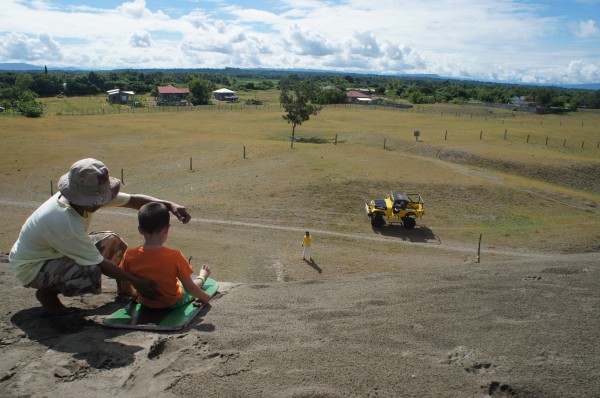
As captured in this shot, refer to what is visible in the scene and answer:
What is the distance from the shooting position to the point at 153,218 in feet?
15.1

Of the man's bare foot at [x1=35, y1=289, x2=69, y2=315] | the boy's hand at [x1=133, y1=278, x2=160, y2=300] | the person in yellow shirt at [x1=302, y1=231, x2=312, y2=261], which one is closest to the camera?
the boy's hand at [x1=133, y1=278, x2=160, y2=300]

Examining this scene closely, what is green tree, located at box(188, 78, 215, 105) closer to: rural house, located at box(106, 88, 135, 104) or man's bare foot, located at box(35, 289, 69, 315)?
rural house, located at box(106, 88, 135, 104)

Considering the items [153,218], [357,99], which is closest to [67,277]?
[153,218]

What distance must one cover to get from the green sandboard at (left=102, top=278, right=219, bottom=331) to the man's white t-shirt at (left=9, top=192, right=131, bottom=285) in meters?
0.68

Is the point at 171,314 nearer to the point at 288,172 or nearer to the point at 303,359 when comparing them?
the point at 303,359

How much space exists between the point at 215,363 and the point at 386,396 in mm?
1493

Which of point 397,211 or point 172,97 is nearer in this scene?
point 397,211

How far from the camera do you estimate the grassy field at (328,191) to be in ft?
55.6

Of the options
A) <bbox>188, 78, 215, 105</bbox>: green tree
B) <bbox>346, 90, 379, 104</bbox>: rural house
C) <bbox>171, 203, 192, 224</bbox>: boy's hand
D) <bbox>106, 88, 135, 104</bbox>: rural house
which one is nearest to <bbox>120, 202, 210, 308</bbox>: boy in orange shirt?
<bbox>171, 203, 192, 224</bbox>: boy's hand

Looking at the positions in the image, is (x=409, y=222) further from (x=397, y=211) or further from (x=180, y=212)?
(x=180, y=212)

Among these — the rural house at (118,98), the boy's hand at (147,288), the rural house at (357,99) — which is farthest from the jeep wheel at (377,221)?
the rural house at (118,98)

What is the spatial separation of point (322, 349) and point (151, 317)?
73.8 inches

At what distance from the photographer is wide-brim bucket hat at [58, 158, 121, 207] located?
452 centimetres

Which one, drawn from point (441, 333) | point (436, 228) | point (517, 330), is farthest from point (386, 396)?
point (436, 228)
